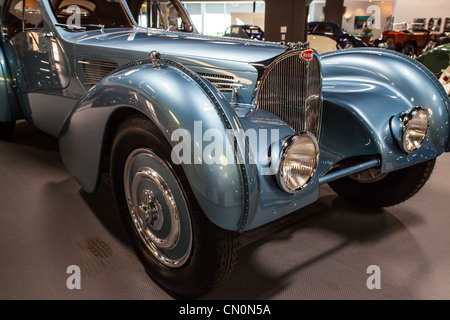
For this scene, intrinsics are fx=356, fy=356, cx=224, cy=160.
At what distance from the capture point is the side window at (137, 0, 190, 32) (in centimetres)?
306

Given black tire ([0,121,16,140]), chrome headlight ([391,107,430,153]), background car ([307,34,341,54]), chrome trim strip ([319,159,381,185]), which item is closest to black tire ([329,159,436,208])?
chrome headlight ([391,107,430,153])

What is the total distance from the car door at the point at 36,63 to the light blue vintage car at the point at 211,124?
2 cm

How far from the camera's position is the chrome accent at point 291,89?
67.7 inches

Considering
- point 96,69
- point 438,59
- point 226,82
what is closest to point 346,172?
point 226,82

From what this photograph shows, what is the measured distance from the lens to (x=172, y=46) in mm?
2137

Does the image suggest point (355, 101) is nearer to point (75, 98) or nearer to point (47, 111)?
point (75, 98)

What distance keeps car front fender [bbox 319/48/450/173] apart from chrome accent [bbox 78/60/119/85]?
A: 1388 millimetres

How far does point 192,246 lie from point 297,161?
568 mm

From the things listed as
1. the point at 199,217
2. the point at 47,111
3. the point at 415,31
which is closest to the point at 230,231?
the point at 199,217

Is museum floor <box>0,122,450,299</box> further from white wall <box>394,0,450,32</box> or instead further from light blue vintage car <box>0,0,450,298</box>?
white wall <box>394,0,450,32</box>

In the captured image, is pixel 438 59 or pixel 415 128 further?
pixel 438 59

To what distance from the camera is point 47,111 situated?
2885 mm

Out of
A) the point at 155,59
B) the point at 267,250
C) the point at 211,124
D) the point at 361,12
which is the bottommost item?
the point at 267,250

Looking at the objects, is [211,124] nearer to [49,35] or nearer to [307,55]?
[307,55]
